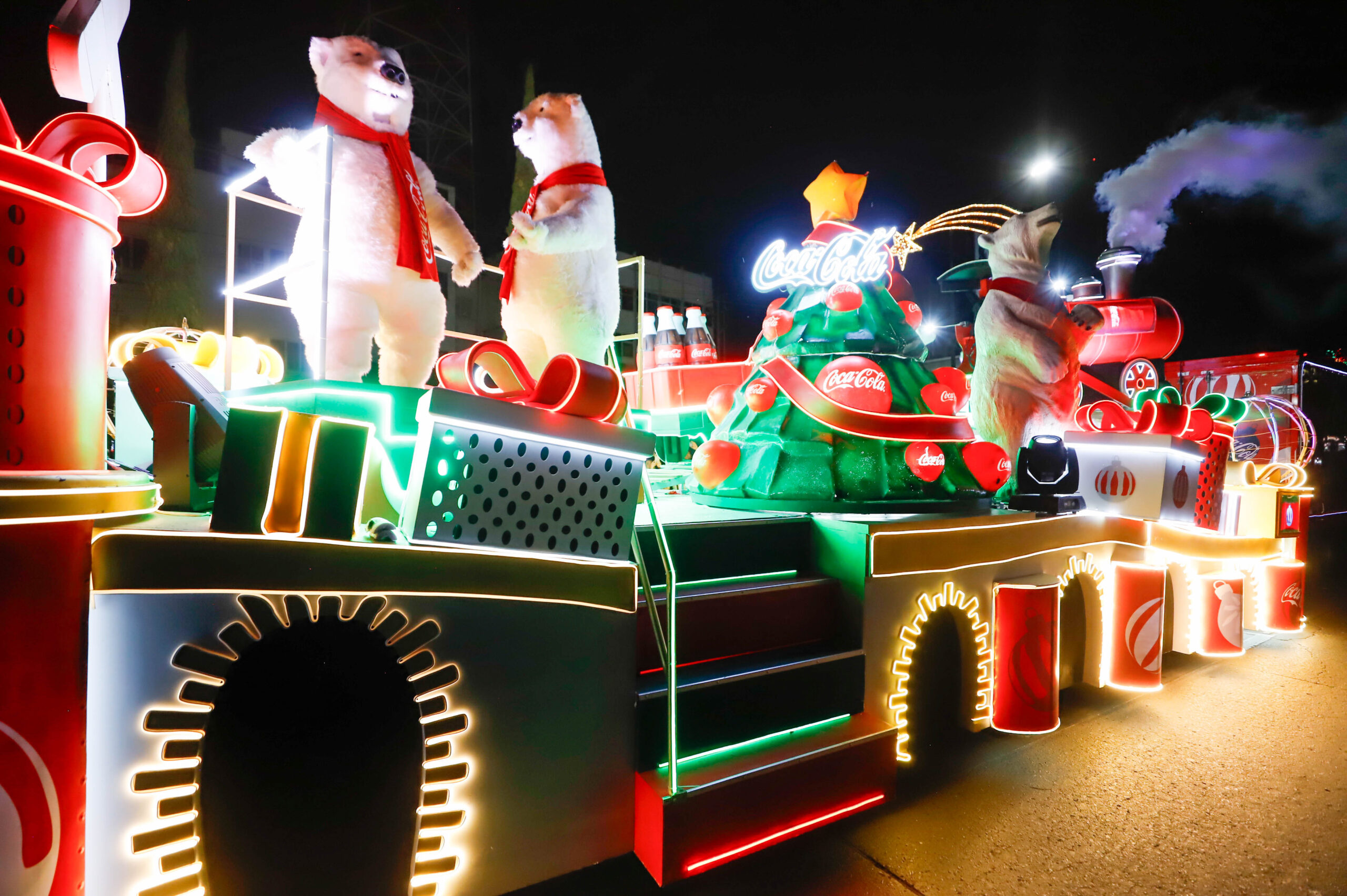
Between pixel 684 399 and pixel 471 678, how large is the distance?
5.63 meters

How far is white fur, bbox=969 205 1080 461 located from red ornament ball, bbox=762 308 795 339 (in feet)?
6.64

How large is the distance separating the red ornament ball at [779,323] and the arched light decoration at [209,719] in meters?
3.17

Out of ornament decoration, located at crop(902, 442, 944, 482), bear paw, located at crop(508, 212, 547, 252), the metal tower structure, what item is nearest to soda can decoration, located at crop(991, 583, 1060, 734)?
ornament decoration, located at crop(902, 442, 944, 482)

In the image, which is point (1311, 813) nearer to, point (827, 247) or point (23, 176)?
point (827, 247)

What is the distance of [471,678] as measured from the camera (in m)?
2.07

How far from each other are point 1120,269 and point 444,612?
831 cm

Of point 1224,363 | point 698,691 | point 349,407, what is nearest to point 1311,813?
point 698,691

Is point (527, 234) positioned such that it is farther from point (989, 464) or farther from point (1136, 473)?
point (1136, 473)

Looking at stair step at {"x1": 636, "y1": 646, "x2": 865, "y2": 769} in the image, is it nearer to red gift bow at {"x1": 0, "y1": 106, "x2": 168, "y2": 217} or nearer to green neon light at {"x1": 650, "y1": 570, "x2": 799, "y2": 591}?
green neon light at {"x1": 650, "y1": 570, "x2": 799, "y2": 591}

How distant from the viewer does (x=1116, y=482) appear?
4.95m

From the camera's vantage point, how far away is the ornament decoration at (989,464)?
3824 millimetres

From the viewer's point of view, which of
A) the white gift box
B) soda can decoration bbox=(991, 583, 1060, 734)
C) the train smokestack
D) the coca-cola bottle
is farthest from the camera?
the coca-cola bottle

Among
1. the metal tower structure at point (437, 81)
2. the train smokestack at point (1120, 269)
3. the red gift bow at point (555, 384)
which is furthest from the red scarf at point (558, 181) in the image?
the train smokestack at point (1120, 269)

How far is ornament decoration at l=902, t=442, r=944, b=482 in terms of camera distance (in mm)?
3803
